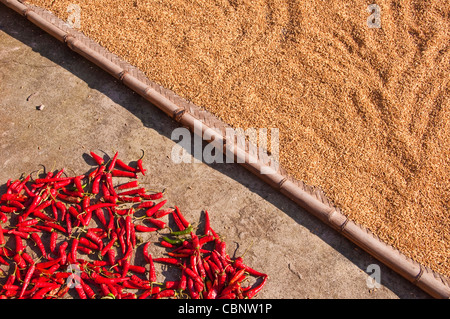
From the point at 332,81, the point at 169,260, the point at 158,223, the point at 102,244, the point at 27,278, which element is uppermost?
the point at 332,81

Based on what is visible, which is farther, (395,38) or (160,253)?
(395,38)

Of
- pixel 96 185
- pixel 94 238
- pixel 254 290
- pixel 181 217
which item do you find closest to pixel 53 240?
pixel 94 238

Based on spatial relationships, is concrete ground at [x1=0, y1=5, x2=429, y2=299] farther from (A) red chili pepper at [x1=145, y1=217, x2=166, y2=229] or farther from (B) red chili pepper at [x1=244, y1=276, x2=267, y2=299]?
(A) red chili pepper at [x1=145, y1=217, x2=166, y2=229]

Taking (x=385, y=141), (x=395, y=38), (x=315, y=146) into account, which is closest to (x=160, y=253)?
(x=315, y=146)

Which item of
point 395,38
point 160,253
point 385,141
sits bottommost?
point 160,253

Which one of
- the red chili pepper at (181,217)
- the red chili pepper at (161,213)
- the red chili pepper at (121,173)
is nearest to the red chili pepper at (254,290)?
the red chili pepper at (181,217)

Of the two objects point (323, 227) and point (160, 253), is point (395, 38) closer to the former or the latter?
point (323, 227)

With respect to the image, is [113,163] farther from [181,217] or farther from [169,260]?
[169,260]

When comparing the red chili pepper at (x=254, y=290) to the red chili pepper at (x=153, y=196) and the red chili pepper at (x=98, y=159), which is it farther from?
the red chili pepper at (x=98, y=159)
